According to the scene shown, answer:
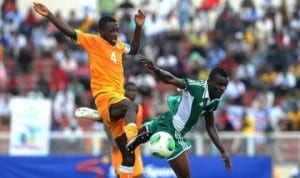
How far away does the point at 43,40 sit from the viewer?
3153 centimetres

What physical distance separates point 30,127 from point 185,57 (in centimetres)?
884

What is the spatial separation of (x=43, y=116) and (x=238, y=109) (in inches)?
254

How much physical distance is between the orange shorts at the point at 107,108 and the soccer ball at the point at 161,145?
0.92m

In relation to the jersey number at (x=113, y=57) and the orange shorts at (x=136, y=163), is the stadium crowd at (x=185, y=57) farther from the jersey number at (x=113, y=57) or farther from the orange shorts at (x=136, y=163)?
the jersey number at (x=113, y=57)

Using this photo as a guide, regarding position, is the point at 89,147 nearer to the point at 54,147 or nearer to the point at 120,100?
the point at 54,147

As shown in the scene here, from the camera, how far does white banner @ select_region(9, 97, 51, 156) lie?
23547mm

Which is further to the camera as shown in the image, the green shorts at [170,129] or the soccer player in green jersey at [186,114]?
the green shorts at [170,129]

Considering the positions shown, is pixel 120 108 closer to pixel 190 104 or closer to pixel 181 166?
pixel 190 104

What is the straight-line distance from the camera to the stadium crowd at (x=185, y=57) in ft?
89.4

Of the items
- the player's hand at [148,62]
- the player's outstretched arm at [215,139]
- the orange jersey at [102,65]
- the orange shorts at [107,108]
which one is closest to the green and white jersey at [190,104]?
the player's outstretched arm at [215,139]

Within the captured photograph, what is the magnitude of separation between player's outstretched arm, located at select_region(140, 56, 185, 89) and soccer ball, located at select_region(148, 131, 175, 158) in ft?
2.87

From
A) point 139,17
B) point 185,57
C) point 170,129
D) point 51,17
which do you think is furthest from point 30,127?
point 51,17

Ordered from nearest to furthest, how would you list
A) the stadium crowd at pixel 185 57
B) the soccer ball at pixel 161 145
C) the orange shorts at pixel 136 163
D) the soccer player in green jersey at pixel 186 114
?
the soccer ball at pixel 161 145, the soccer player in green jersey at pixel 186 114, the orange shorts at pixel 136 163, the stadium crowd at pixel 185 57

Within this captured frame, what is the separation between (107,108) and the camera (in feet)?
49.2
